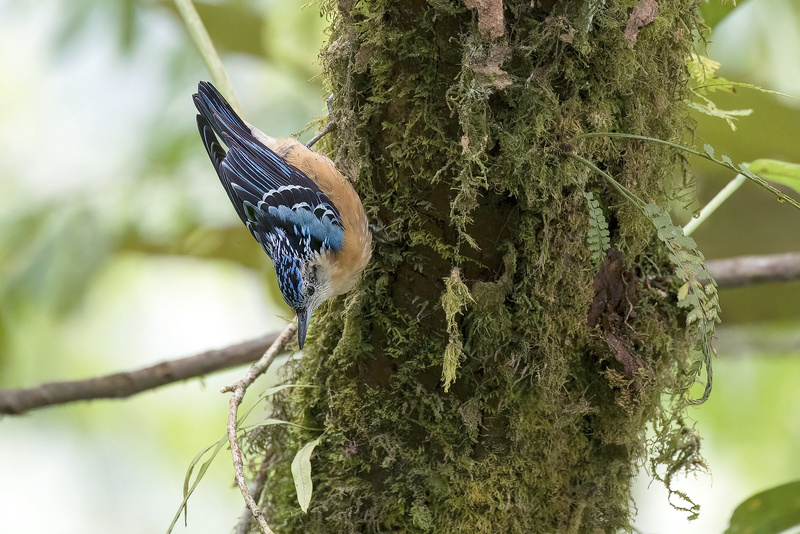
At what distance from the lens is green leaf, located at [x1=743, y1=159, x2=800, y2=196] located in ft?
6.25

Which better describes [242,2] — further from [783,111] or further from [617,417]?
[617,417]

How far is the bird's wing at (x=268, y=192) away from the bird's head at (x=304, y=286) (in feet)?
0.24

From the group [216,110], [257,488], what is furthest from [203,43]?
[257,488]

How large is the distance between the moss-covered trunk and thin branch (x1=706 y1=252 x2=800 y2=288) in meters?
1.26

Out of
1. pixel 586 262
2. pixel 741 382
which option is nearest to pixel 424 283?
pixel 586 262

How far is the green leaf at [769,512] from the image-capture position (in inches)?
82.7

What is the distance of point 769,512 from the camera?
2.12 metres

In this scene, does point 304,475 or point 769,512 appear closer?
point 304,475

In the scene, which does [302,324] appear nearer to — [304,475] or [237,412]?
[237,412]

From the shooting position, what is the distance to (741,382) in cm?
486

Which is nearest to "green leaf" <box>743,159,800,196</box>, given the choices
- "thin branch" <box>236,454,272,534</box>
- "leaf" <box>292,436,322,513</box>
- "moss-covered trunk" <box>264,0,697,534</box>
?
"moss-covered trunk" <box>264,0,697,534</box>

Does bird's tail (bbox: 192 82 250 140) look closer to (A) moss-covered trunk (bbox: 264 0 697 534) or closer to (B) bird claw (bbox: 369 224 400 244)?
(A) moss-covered trunk (bbox: 264 0 697 534)

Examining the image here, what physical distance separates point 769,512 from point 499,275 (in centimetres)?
127

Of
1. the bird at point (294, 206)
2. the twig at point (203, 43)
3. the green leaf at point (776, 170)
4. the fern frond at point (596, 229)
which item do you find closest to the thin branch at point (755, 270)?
the green leaf at point (776, 170)
